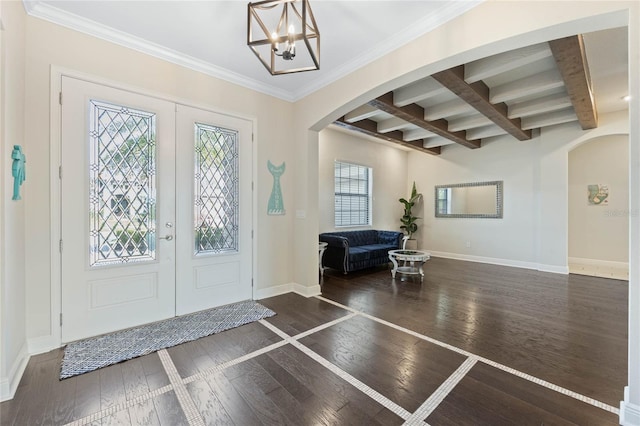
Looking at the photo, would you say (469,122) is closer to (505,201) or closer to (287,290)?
(505,201)

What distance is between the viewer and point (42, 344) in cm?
234

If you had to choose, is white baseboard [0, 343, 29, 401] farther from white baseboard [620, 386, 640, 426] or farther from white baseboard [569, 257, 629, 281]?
white baseboard [569, 257, 629, 281]

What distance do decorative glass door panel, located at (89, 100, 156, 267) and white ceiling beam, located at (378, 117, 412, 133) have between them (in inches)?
164

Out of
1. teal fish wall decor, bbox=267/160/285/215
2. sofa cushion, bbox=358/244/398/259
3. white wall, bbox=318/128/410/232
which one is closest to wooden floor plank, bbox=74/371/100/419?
teal fish wall decor, bbox=267/160/285/215

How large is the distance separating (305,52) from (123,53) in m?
1.91

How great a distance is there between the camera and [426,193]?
25.5 ft

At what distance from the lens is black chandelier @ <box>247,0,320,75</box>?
1.56 m

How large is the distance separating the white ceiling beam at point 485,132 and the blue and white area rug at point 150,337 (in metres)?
5.76

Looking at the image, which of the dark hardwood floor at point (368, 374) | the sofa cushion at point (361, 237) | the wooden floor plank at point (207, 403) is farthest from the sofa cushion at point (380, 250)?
the wooden floor plank at point (207, 403)

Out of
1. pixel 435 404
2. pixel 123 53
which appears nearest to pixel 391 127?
pixel 123 53

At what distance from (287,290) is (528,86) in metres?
4.43

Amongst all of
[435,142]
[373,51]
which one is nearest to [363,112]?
[373,51]

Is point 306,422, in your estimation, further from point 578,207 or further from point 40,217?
point 578,207

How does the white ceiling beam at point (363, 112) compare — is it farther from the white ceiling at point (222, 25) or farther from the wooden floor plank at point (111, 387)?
the wooden floor plank at point (111, 387)
